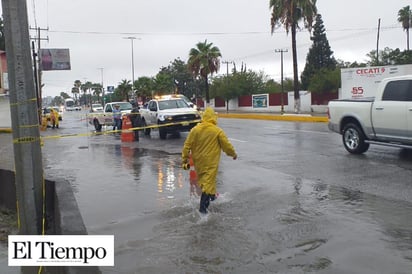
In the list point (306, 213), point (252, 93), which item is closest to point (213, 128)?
point (306, 213)

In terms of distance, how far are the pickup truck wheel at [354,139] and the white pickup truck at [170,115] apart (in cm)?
827

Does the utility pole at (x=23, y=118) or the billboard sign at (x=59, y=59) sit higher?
the billboard sign at (x=59, y=59)

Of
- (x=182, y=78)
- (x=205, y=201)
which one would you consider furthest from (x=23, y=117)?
(x=182, y=78)

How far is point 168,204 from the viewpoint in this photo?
7812mm

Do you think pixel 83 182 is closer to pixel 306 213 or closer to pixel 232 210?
pixel 232 210

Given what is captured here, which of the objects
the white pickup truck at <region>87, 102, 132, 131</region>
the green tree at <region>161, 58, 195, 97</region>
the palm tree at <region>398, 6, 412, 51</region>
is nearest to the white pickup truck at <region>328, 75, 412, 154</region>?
the white pickup truck at <region>87, 102, 132, 131</region>

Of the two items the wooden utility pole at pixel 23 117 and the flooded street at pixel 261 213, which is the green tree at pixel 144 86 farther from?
the wooden utility pole at pixel 23 117

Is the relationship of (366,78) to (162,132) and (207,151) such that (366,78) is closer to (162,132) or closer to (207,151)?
(162,132)

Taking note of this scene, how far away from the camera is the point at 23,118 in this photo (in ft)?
19.4

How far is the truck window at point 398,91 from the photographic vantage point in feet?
36.7

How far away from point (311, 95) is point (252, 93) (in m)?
14.5

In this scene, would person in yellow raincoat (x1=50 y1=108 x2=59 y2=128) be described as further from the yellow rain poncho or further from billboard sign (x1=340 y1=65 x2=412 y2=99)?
the yellow rain poncho

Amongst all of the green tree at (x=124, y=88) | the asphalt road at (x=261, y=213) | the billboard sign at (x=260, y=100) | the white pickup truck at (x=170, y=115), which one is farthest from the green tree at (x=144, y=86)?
the asphalt road at (x=261, y=213)

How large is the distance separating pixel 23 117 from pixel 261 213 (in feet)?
11.6
